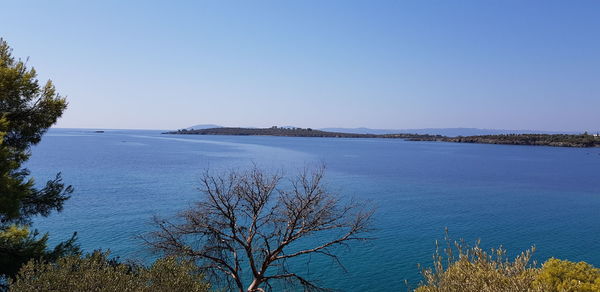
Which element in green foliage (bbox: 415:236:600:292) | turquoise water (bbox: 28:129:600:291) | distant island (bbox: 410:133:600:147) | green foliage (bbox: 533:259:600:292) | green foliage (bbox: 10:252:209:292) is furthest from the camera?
distant island (bbox: 410:133:600:147)

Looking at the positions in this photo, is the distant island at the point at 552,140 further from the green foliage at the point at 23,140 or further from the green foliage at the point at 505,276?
the green foliage at the point at 23,140

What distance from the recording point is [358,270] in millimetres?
23234

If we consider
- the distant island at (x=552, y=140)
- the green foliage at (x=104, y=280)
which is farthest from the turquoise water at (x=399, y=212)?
the distant island at (x=552, y=140)

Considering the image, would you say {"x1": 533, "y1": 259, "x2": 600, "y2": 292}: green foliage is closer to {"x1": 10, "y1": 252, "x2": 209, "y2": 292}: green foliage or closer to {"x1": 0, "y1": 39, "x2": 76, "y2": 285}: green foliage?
{"x1": 10, "y1": 252, "x2": 209, "y2": 292}: green foliage

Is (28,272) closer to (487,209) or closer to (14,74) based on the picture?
(14,74)

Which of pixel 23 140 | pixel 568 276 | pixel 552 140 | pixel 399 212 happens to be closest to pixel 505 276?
pixel 568 276

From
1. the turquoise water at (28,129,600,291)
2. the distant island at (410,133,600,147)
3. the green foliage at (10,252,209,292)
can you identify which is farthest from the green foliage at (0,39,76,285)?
the distant island at (410,133,600,147)

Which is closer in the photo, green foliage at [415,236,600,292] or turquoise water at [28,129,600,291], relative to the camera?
green foliage at [415,236,600,292]

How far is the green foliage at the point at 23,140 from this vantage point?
12.9m

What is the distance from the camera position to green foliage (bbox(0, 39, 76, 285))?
12.9m

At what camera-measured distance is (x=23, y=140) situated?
47.0 ft

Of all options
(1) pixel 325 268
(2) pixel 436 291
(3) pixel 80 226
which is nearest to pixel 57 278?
(2) pixel 436 291

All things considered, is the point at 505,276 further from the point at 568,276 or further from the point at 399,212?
the point at 399,212

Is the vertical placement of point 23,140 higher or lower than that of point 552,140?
higher
